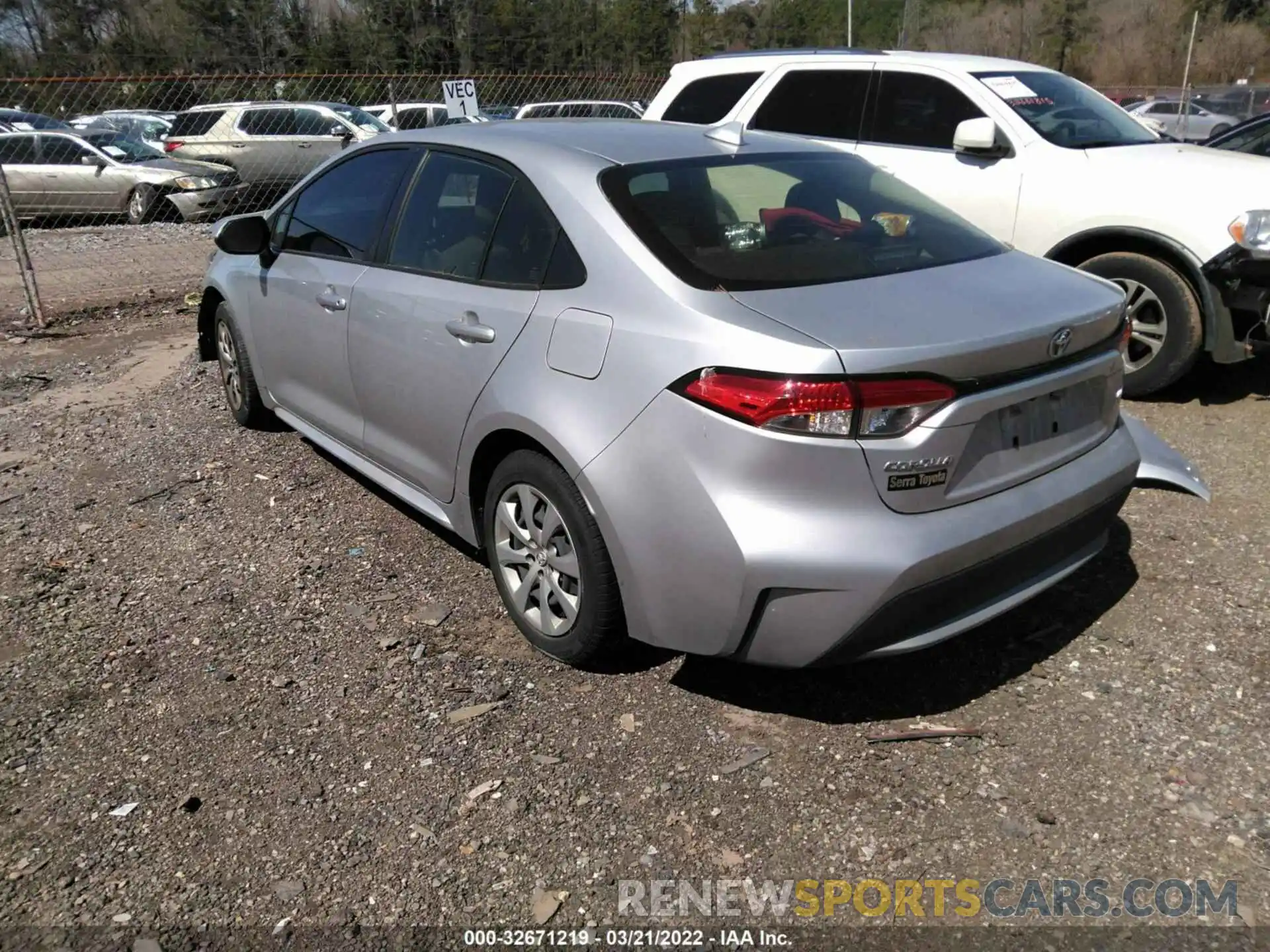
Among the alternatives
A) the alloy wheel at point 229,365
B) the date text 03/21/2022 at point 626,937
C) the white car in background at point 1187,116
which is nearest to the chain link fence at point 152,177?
the alloy wheel at point 229,365

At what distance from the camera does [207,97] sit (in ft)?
90.2

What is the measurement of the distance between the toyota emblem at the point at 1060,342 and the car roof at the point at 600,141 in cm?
136

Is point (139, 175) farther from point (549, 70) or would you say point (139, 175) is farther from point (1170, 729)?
point (549, 70)

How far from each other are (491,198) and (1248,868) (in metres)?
2.99

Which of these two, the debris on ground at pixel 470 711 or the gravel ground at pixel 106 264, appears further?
the gravel ground at pixel 106 264

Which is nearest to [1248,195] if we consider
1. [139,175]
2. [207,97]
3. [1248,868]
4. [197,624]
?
[1248,868]

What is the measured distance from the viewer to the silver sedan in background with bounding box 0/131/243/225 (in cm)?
1459

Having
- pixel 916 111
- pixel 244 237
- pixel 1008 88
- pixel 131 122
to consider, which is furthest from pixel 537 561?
pixel 131 122

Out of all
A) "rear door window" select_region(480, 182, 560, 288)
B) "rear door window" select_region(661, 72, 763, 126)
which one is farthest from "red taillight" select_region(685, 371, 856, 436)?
"rear door window" select_region(661, 72, 763, 126)

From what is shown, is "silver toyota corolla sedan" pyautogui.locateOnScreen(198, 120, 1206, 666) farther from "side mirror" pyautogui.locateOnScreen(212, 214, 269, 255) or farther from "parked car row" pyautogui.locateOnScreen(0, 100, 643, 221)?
"parked car row" pyautogui.locateOnScreen(0, 100, 643, 221)

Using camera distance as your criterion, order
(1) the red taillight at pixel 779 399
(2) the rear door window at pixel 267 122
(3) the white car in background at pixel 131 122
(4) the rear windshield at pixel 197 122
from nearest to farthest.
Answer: (1) the red taillight at pixel 779 399 → (2) the rear door window at pixel 267 122 → (4) the rear windshield at pixel 197 122 → (3) the white car in background at pixel 131 122

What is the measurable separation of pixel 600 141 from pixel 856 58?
3.97m

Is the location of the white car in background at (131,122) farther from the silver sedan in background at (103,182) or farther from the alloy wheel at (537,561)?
the alloy wheel at (537,561)

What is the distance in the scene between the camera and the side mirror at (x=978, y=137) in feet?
19.6
